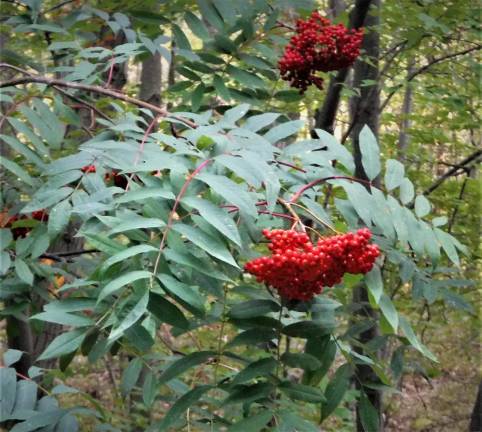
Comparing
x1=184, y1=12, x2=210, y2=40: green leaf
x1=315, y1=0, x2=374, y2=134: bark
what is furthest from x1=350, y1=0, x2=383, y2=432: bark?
x1=184, y1=12, x2=210, y2=40: green leaf

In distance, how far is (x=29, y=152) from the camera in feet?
5.87

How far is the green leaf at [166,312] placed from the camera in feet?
3.85

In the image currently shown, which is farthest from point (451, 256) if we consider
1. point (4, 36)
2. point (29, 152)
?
point (4, 36)

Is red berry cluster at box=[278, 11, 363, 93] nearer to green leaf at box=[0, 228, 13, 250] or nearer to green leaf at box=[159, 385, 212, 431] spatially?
green leaf at box=[0, 228, 13, 250]

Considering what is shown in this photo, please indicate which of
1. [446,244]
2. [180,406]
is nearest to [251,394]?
[180,406]

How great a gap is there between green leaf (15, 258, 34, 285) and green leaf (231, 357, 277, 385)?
69cm

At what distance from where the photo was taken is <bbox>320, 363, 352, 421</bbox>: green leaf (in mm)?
1510

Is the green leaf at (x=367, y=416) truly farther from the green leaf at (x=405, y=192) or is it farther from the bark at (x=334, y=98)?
the bark at (x=334, y=98)

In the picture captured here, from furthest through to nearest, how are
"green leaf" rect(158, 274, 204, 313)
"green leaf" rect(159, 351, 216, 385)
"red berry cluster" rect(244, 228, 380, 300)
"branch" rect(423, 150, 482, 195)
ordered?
"branch" rect(423, 150, 482, 195) < "green leaf" rect(159, 351, 216, 385) < "red berry cluster" rect(244, 228, 380, 300) < "green leaf" rect(158, 274, 204, 313)

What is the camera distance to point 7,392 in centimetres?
180

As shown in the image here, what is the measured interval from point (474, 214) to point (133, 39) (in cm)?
196

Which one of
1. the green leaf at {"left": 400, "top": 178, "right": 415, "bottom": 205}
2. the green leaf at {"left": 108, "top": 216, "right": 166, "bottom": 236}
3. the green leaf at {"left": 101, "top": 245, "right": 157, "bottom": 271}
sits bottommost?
the green leaf at {"left": 101, "top": 245, "right": 157, "bottom": 271}

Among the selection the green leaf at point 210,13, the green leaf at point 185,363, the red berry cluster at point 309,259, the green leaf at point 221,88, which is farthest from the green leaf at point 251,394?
the green leaf at point 210,13

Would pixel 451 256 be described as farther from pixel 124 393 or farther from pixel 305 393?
pixel 124 393
